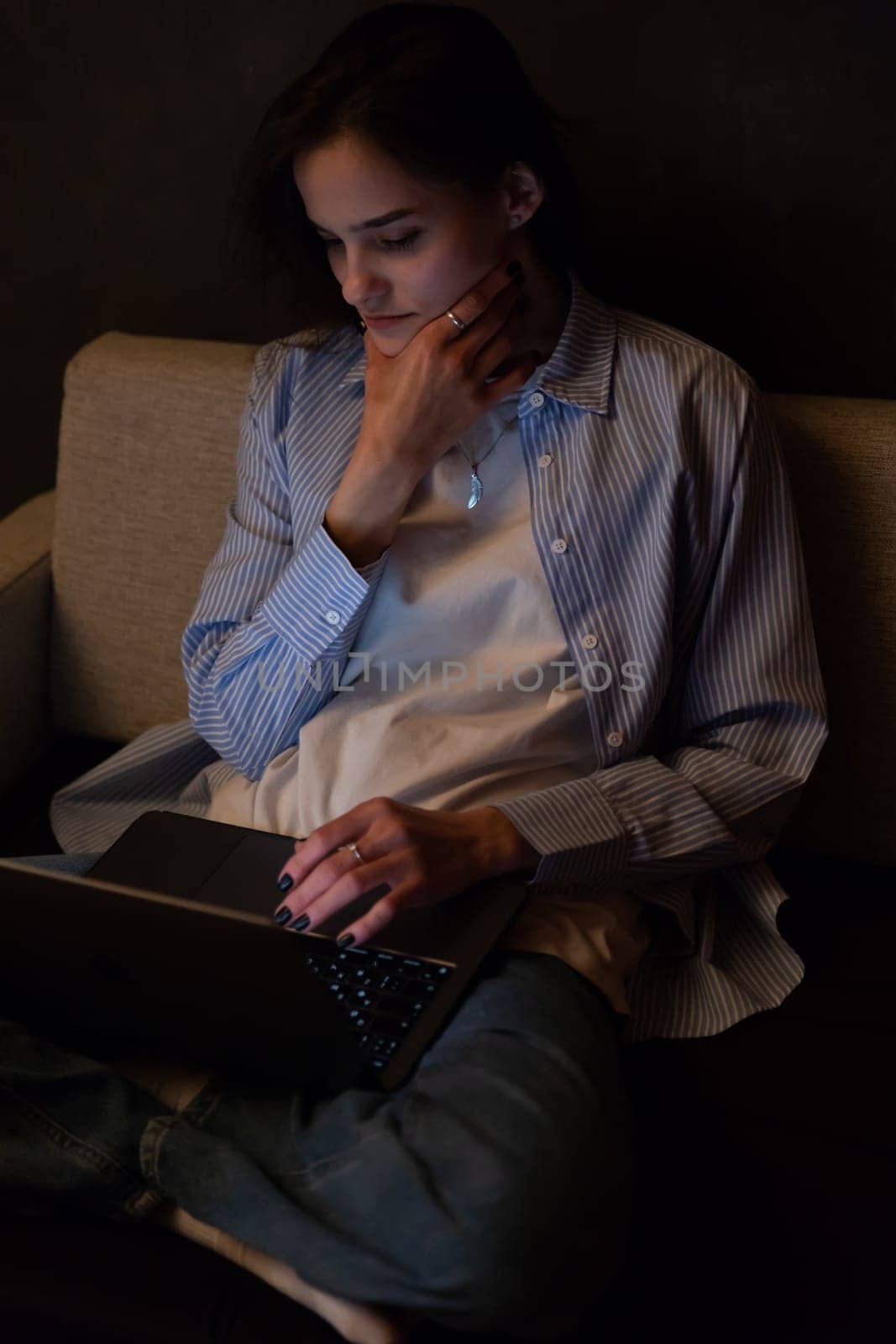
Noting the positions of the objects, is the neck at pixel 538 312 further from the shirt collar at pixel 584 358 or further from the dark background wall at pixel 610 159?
the dark background wall at pixel 610 159

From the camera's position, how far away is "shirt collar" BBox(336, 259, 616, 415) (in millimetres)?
1371

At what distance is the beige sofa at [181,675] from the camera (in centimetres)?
118

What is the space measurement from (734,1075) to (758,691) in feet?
1.24

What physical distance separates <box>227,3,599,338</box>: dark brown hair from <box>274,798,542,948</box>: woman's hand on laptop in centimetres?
61

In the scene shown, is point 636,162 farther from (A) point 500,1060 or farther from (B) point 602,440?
(A) point 500,1060

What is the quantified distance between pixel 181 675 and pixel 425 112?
2.54ft

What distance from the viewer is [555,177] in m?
1.44

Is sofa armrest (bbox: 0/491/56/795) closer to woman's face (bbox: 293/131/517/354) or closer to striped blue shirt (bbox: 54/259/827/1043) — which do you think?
striped blue shirt (bbox: 54/259/827/1043)

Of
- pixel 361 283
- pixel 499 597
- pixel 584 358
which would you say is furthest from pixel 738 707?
pixel 361 283

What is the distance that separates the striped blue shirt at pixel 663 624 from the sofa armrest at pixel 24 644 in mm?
405

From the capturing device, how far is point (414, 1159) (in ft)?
3.38

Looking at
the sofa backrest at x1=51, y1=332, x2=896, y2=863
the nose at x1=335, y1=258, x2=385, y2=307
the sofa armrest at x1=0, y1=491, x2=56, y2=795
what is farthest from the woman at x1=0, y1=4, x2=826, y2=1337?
the sofa armrest at x1=0, y1=491, x2=56, y2=795

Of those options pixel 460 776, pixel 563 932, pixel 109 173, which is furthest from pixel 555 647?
pixel 109 173

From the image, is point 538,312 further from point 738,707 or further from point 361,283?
point 738,707
